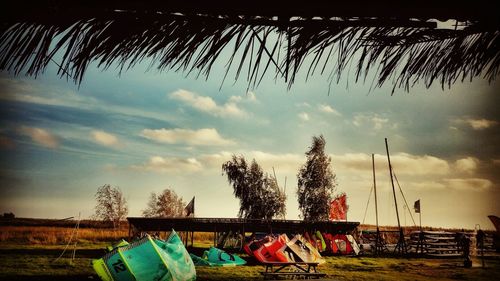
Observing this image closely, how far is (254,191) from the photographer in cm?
→ 4006

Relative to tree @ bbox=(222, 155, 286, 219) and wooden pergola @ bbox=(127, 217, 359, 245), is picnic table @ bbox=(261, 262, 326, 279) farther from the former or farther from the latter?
tree @ bbox=(222, 155, 286, 219)

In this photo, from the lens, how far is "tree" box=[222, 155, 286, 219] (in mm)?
39938

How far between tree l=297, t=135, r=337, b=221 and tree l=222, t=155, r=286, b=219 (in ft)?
13.3

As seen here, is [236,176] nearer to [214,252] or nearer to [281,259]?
[214,252]

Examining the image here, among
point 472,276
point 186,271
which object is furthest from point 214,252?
point 472,276

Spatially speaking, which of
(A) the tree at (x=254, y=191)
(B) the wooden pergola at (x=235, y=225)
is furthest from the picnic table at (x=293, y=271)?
(A) the tree at (x=254, y=191)

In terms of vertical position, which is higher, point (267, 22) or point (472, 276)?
point (267, 22)

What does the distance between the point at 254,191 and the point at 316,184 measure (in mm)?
7547

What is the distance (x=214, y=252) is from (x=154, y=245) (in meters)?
6.23

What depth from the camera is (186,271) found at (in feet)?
31.1

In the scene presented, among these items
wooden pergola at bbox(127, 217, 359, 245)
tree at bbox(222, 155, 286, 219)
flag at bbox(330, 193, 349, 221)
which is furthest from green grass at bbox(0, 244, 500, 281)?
tree at bbox(222, 155, 286, 219)

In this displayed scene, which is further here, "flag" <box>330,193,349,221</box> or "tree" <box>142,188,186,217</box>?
"tree" <box>142,188,186,217</box>

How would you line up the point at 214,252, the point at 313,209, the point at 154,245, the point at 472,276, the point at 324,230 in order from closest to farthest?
the point at 154,245
the point at 472,276
the point at 214,252
the point at 324,230
the point at 313,209

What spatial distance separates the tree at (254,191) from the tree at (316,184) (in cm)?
405
